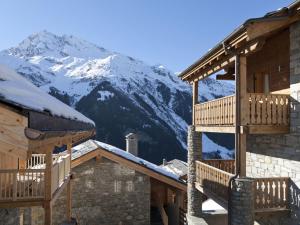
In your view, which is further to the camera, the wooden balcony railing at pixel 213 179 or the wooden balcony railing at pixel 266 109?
the wooden balcony railing at pixel 213 179

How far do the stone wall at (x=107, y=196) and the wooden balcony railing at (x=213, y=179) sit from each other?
4435mm

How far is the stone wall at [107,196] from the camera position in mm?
17156

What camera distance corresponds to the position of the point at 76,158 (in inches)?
661

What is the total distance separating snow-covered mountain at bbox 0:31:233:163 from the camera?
58531 millimetres

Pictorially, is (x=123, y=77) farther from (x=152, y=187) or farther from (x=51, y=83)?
(x=152, y=187)

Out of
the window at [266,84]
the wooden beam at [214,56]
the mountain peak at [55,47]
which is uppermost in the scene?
the mountain peak at [55,47]

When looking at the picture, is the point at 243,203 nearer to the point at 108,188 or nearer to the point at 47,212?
the point at 47,212

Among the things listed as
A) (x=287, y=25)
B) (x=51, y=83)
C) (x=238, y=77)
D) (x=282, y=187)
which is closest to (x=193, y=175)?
(x=282, y=187)

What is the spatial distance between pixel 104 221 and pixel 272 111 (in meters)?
10.9

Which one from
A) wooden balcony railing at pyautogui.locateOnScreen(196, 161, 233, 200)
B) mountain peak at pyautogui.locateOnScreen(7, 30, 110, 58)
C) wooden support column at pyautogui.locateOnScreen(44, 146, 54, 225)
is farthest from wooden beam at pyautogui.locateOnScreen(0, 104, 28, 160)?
mountain peak at pyautogui.locateOnScreen(7, 30, 110, 58)

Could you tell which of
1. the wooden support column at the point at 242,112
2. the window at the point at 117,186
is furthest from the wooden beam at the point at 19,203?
the window at the point at 117,186

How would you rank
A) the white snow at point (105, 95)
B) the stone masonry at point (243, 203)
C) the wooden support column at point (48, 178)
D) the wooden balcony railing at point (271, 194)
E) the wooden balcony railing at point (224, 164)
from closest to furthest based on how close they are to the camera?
the wooden support column at point (48, 178), the stone masonry at point (243, 203), the wooden balcony railing at point (271, 194), the wooden balcony railing at point (224, 164), the white snow at point (105, 95)

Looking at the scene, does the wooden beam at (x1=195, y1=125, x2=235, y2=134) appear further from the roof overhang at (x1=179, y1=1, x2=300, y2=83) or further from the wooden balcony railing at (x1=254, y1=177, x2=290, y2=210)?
the roof overhang at (x1=179, y1=1, x2=300, y2=83)

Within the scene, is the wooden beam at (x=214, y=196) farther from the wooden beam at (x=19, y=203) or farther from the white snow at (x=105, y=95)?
the white snow at (x=105, y=95)
